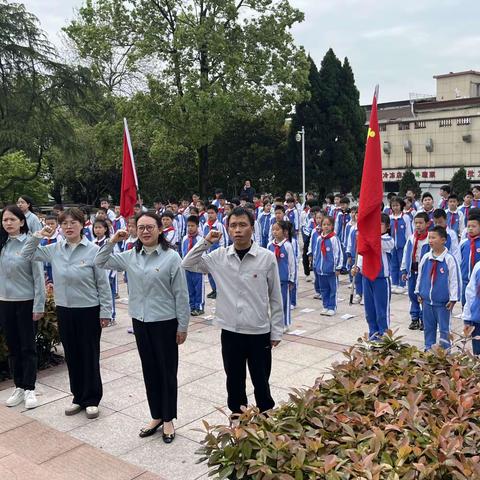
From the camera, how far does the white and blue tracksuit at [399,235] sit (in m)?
10.7

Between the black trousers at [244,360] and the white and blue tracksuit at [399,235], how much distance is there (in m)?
7.07

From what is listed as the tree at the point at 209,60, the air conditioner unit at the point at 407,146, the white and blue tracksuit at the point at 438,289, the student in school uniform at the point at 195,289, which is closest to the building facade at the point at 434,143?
the air conditioner unit at the point at 407,146

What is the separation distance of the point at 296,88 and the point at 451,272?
17.7m

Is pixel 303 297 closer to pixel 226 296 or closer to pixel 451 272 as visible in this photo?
pixel 451 272

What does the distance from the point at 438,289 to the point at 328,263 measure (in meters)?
2.73

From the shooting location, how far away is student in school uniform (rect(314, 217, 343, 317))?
28.6ft

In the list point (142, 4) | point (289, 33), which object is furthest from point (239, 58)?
point (142, 4)

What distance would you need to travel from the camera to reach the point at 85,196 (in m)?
31.7

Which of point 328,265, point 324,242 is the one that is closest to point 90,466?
point 328,265

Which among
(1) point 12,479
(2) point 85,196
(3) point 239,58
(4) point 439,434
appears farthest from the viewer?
(2) point 85,196

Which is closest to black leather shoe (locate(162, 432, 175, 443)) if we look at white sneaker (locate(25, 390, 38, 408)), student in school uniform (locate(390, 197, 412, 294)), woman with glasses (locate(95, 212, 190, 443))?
woman with glasses (locate(95, 212, 190, 443))

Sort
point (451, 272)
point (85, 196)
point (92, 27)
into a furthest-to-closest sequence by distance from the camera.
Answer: point (85, 196) < point (92, 27) < point (451, 272)

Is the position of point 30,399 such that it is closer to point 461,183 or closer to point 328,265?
point 328,265

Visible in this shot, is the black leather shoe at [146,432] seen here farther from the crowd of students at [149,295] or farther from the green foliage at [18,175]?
the green foliage at [18,175]
